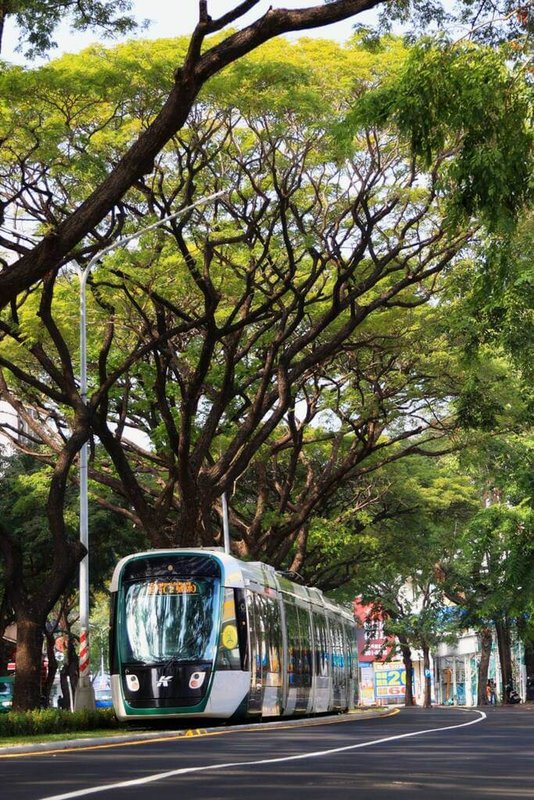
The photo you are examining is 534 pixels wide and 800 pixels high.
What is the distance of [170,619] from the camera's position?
24.7m

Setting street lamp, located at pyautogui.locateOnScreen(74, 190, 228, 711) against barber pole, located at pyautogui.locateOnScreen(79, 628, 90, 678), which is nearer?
street lamp, located at pyautogui.locateOnScreen(74, 190, 228, 711)

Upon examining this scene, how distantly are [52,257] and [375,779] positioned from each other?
22.1ft

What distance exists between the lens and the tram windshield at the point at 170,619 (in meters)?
24.5

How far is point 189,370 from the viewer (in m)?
32.7

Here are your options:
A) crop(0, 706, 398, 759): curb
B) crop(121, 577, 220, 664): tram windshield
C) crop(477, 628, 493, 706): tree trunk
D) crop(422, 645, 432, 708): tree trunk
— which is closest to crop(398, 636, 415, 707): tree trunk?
crop(422, 645, 432, 708): tree trunk

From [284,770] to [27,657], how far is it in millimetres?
15320

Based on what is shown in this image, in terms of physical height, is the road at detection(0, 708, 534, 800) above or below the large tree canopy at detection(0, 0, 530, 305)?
below

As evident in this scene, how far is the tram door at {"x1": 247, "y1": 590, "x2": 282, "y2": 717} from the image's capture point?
2595cm

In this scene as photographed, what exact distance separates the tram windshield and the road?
5.94 m

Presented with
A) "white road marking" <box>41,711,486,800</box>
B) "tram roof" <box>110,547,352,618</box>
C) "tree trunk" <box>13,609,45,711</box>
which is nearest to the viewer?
"white road marking" <box>41,711,486,800</box>

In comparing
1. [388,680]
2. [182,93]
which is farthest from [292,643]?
[388,680]

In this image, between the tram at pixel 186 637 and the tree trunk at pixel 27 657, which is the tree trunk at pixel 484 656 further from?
the tree trunk at pixel 27 657

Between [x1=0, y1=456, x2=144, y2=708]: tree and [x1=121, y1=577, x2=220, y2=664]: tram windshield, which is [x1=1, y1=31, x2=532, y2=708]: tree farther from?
[x1=0, y1=456, x2=144, y2=708]: tree

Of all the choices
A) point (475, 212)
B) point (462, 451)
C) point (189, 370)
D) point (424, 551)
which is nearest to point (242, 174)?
point (189, 370)
